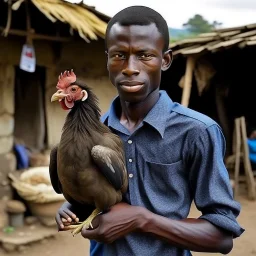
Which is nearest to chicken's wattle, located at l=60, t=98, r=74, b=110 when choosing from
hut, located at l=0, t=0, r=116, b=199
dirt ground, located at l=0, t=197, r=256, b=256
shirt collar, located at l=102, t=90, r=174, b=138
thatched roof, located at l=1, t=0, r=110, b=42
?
shirt collar, located at l=102, t=90, r=174, b=138

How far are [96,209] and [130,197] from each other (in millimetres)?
141

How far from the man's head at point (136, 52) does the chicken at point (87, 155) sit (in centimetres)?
15

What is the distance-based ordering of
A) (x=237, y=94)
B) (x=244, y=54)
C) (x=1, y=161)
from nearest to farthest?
(x=1, y=161)
(x=244, y=54)
(x=237, y=94)

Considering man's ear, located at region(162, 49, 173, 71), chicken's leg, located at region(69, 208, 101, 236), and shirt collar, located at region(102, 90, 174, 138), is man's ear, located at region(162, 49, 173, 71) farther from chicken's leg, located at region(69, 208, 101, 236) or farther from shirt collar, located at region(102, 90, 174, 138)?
chicken's leg, located at region(69, 208, 101, 236)

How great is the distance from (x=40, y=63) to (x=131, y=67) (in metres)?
5.55

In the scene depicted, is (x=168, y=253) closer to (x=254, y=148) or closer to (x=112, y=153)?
(x=112, y=153)

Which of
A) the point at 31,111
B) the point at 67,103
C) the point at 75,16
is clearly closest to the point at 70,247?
the point at 31,111

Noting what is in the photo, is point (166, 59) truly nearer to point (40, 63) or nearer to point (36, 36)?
point (36, 36)

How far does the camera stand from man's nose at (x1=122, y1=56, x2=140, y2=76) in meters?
1.54

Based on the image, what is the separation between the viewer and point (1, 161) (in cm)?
656

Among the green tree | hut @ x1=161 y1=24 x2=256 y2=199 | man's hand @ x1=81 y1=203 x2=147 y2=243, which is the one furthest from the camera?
the green tree

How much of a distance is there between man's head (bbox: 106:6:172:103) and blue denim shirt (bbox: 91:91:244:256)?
0.14 metres

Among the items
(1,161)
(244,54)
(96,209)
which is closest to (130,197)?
(96,209)

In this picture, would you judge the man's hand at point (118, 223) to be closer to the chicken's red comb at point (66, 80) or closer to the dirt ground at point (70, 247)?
the chicken's red comb at point (66, 80)
